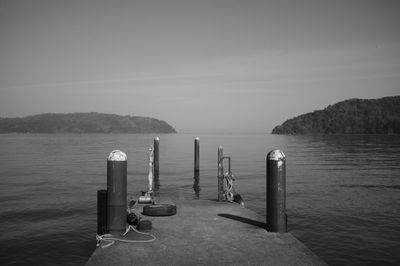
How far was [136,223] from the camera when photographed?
909cm

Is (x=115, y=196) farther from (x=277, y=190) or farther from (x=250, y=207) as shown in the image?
(x=250, y=207)

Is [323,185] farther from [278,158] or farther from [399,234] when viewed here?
[278,158]

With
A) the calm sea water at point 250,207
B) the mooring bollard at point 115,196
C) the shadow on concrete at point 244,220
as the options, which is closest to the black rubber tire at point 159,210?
the shadow on concrete at point 244,220

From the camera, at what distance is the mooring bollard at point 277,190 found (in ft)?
27.0

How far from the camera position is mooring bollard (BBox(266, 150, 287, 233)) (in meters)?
8.24

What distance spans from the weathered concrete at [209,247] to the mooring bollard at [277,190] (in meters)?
0.31

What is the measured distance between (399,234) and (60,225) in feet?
42.8

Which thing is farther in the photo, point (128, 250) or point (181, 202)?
point (181, 202)

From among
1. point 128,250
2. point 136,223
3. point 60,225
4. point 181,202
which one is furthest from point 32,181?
point 128,250

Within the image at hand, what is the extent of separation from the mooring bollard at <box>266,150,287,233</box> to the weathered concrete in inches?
12.3

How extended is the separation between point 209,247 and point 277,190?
2.14 metres

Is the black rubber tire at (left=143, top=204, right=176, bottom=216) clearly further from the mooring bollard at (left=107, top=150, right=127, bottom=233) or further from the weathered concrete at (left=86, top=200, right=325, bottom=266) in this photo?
the mooring bollard at (left=107, top=150, right=127, bottom=233)

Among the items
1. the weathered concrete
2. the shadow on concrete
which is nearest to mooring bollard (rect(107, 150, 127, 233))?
the weathered concrete

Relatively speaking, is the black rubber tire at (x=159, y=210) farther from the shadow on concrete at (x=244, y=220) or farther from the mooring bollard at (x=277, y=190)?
the mooring bollard at (x=277, y=190)
